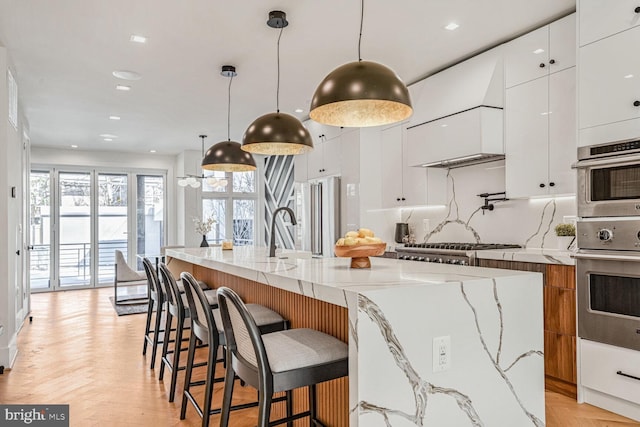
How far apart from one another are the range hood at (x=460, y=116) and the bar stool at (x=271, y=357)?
102 inches

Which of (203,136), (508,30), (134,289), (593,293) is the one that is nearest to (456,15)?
(508,30)

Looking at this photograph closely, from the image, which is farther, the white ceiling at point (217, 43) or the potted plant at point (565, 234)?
the potted plant at point (565, 234)

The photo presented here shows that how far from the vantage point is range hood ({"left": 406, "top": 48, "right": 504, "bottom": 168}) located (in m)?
3.87

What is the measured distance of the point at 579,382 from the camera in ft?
9.65

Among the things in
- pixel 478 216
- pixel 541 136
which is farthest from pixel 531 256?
pixel 478 216

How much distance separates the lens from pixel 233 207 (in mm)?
9531

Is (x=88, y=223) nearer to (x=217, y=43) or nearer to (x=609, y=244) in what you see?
(x=217, y=43)

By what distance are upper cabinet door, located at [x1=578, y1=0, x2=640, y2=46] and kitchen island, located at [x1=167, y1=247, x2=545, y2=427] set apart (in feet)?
5.82

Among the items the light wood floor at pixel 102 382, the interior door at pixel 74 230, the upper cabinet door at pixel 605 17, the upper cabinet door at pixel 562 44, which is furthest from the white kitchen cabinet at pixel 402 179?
the interior door at pixel 74 230

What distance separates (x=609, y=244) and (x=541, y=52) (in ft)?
5.30

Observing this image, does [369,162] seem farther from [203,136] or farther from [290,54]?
[203,136]

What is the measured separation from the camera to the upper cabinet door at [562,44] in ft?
10.7

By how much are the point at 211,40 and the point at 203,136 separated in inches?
159

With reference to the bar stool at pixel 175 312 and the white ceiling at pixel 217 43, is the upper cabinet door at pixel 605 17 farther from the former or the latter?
the bar stool at pixel 175 312
